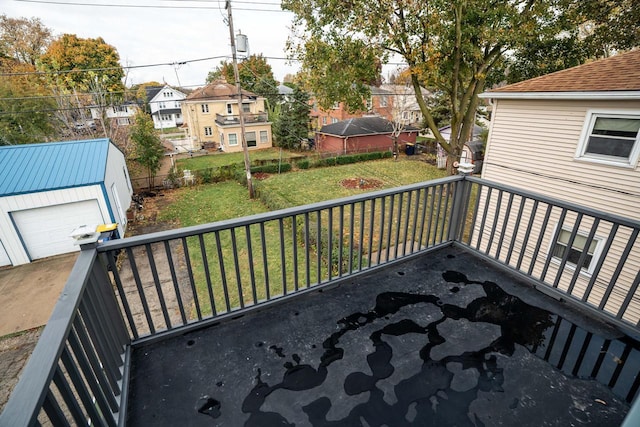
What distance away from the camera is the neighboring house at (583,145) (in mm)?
5430

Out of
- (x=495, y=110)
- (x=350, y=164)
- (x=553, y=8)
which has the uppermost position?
(x=553, y=8)

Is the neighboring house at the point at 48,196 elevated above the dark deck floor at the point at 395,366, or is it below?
below

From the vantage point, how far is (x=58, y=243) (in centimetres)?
868

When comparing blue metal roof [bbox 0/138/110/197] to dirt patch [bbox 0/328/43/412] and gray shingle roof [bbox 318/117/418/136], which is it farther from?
gray shingle roof [bbox 318/117/418/136]

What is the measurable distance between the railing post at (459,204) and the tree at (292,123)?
72.2 feet

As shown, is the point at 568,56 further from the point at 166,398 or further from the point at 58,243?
the point at 58,243

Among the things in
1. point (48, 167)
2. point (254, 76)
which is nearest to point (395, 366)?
point (48, 167)

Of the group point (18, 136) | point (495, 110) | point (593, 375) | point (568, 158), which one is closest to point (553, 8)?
point (495, 110)

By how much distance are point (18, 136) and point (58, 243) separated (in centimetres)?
930

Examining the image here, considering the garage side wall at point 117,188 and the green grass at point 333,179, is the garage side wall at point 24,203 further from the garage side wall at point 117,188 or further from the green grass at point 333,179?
the green grass at point 333,179

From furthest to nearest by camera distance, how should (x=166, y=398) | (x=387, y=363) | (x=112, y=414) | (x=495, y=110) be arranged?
1. (x=495, y=110)
2. (x=387, y=363)
3. (x=166, y=398)
4. (x=112, y=414)

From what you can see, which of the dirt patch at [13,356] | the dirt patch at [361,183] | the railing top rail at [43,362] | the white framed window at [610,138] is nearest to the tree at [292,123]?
the dirt patch at [361,183]

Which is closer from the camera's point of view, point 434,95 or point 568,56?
point 568,56

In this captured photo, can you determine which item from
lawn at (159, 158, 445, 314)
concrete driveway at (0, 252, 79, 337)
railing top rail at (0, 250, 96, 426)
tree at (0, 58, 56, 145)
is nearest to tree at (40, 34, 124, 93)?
tree at (0, 58, 56, 145)
